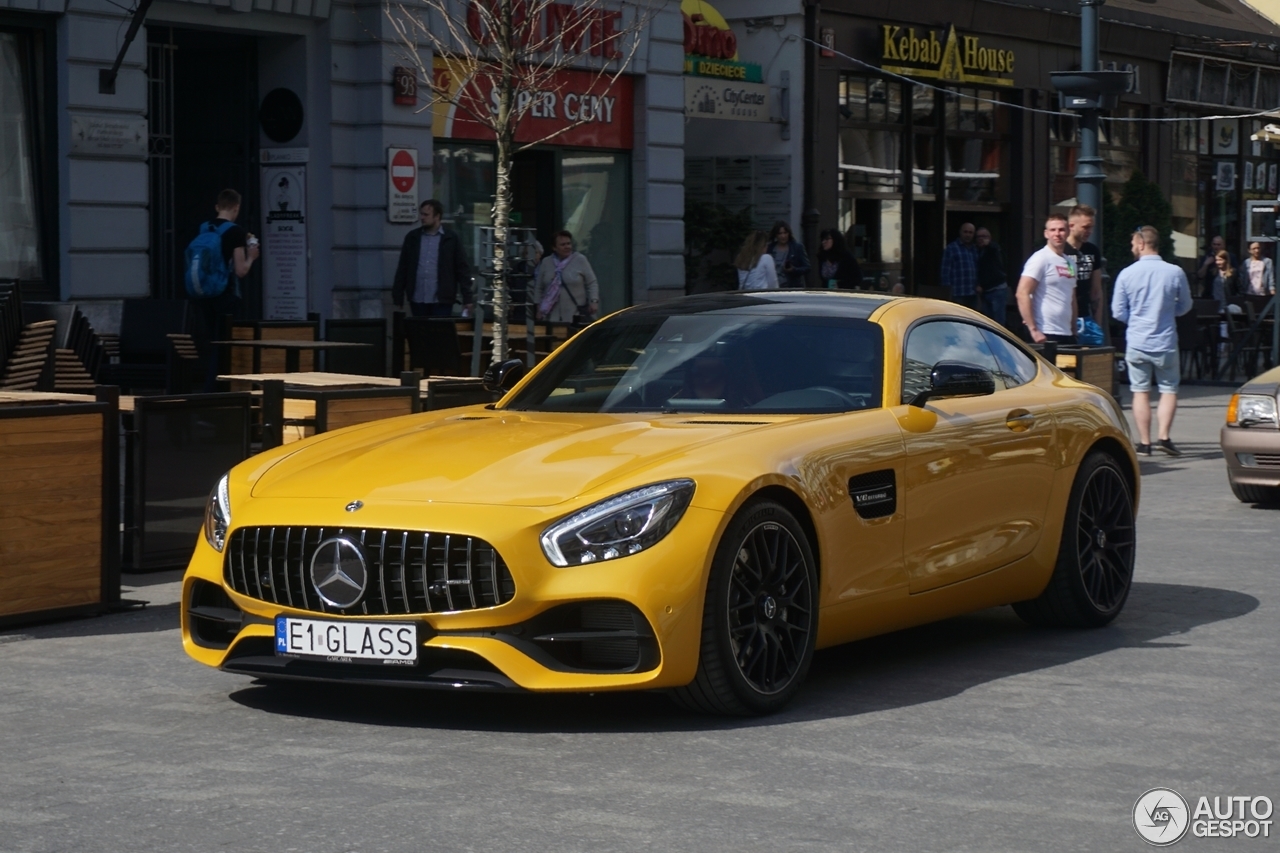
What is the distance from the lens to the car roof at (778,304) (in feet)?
26.3

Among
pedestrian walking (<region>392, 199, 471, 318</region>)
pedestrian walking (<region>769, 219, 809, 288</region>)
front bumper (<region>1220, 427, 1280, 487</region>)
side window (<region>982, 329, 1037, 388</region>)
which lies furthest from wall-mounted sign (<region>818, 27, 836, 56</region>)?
side window (<region>982, 329, 1037, 388</region>)

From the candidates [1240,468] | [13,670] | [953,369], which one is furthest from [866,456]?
[1240,468]

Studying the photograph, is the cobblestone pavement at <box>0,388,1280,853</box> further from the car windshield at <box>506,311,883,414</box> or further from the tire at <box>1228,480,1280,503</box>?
the tire at <box>1228,480,1280,503</box>

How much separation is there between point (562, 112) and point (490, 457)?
59.6 ft

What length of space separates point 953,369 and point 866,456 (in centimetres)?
61

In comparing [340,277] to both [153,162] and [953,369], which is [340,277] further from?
[953,369]

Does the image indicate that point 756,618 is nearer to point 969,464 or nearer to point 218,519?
point 969,464

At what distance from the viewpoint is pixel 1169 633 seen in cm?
865

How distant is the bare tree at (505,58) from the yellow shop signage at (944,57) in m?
7.46

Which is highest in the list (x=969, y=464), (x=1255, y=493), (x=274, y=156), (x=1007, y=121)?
(x=1007, y=121)

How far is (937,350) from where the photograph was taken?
8.25 meters

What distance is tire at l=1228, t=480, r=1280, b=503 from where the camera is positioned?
13.8 metres

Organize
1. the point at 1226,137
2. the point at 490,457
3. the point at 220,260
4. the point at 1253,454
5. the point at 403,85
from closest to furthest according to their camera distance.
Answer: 1. the point at 490,457
2. the point at 1253,454
3. the point at 220,260
4. the point at 403,85
5. the point at 1226,137

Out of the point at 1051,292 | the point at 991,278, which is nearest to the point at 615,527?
the point at 1051,292
